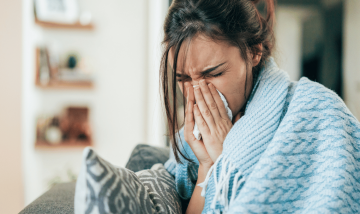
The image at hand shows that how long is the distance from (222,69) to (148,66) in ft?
5.29

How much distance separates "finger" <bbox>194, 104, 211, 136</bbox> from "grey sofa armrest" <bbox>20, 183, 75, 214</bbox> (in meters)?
0.42

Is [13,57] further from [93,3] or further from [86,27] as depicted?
[93,3]

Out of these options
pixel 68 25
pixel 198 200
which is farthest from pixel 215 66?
pixel 68 25

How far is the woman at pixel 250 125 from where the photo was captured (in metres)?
0.51

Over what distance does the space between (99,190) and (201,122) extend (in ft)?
1.33

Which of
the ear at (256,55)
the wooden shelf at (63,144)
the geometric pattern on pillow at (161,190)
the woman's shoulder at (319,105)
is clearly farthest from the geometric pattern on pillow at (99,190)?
the wooden shelf at (63,144)

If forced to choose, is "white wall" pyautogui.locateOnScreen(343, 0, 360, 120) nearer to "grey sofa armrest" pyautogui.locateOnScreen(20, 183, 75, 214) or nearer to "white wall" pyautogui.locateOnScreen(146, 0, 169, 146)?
"white wall" pyautogui.locateOnScreen(146, 0, 169, 146)

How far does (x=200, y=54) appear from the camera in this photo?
2.29 ft

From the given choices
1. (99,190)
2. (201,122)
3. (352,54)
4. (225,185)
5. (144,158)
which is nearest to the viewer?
(99,190)

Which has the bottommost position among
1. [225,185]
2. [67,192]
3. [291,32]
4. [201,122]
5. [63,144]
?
[63,144]

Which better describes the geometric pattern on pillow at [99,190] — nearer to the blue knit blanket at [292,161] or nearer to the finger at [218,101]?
the blue knit blanket at [292,161]

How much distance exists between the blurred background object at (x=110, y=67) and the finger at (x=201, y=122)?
4.05 ft

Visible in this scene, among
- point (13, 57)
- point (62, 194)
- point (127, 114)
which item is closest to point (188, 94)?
point (62, 194)

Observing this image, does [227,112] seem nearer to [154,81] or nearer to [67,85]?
[154,81]
